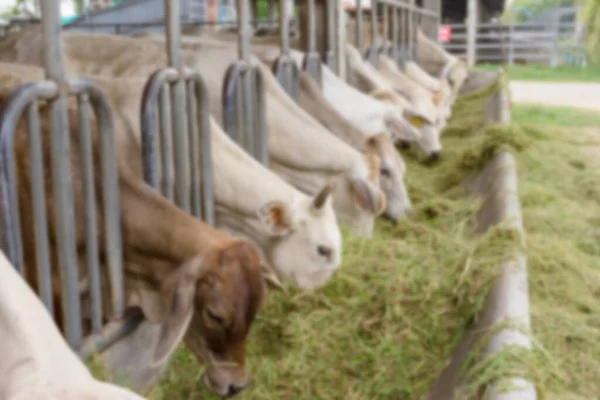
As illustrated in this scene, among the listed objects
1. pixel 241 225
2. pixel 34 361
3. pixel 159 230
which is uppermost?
pixel 34 361

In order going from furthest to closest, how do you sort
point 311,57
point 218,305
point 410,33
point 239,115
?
point 410,33, point 311,57, point 239,115, point 218,305

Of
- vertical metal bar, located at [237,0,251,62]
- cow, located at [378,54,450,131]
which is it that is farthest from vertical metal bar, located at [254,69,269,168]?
cow, located at [378,54,450,131]

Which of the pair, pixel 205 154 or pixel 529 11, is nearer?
pixel 205 154

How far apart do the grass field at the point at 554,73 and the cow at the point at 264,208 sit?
66.0ft

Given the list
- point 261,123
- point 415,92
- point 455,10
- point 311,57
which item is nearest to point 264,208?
point 261,123

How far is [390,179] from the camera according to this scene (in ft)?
21.6

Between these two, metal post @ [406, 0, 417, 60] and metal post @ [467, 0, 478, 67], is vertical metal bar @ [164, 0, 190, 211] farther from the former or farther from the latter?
metal post @ [467, 0, 478, 67]

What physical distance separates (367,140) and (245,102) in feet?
5.62

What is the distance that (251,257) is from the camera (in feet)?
10.5

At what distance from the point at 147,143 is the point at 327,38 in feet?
13.9

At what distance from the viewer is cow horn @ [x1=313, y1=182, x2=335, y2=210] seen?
4.13 m

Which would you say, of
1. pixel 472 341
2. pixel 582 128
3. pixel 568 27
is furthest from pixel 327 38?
pixel 568 27

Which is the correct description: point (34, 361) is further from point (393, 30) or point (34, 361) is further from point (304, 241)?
point (393, 30)

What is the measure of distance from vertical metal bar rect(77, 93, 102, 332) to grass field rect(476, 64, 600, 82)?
21.4 m
